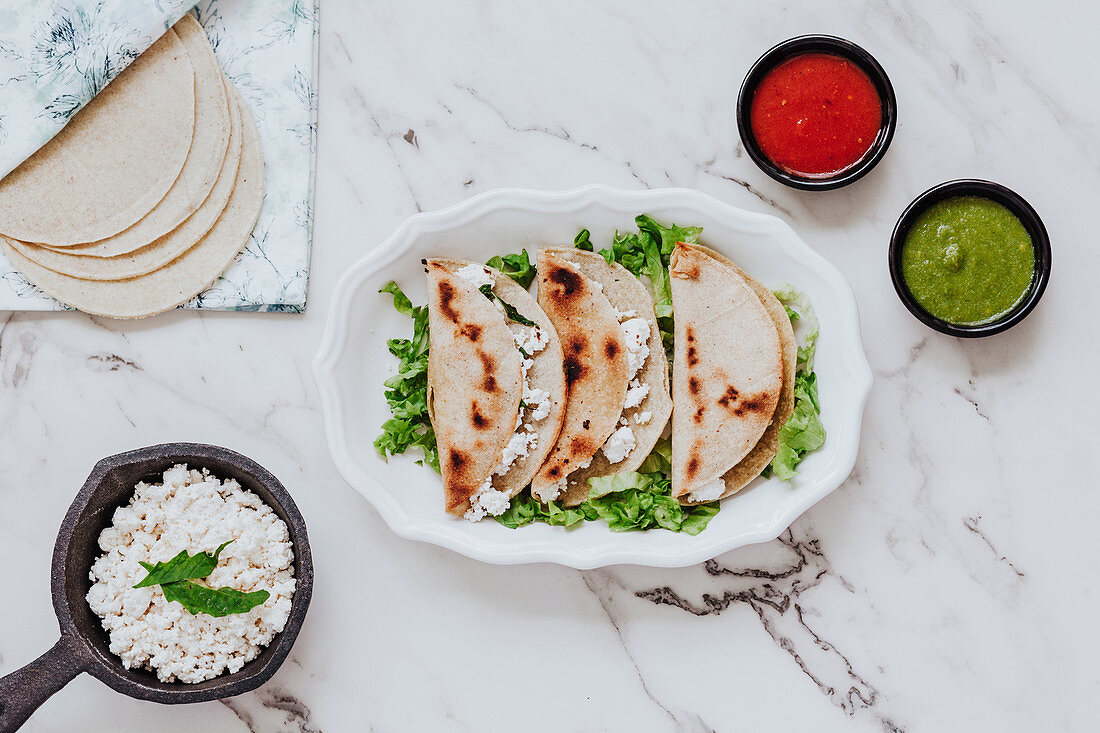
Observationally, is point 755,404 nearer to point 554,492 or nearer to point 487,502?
point 554,492

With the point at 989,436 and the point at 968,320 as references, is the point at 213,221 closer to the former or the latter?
the point at 968,320

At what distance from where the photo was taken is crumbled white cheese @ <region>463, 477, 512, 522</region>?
7.62ft

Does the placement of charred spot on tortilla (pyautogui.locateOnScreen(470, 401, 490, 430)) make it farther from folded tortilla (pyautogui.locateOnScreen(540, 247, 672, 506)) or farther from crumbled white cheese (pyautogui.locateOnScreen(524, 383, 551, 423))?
folded tortilla (pyautogui.locateOnScreen(540, 247, 672, 506))

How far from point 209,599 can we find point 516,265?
129 cm

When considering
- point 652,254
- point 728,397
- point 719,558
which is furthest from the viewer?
point 719,558

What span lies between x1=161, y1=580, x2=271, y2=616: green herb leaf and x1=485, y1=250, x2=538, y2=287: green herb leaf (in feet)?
3.80

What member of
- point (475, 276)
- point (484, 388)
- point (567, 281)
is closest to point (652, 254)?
point (567, 281)

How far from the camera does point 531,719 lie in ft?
8.41

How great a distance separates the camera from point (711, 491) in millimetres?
2312

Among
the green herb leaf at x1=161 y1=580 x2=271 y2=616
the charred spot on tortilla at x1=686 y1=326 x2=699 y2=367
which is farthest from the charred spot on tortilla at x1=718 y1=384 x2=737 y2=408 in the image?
the green herb leaf at x1=161 y1=580 x2=271 y2=616

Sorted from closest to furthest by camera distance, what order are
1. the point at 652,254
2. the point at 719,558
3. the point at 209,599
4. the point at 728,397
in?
the point at 209,599 < the point at 728,397 < the point at 652,254 < the point at 719,558

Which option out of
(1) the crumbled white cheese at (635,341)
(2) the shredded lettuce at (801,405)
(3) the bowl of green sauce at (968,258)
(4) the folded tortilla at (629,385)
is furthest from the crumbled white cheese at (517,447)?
(3) the bowl of green sauce at (968,258)

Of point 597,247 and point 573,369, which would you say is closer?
point 573,369

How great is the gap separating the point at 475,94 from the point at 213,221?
92 centimetres
